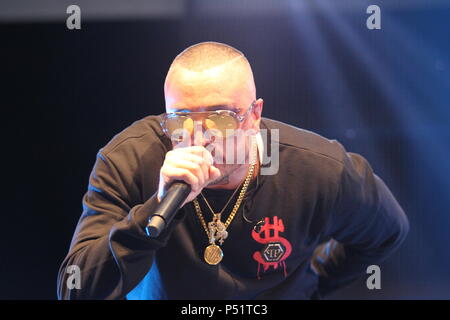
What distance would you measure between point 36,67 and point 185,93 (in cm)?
73

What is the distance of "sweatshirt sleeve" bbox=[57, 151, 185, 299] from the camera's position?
4.09ft

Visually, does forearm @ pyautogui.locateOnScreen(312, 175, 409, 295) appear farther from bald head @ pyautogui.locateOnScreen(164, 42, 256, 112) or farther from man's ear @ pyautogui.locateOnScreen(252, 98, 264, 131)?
bald head @ pyautogui.locateOnScreen(164, 42, 256, 112)

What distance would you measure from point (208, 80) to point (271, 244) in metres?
0.49

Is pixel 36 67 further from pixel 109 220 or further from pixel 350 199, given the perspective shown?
pixel 350 199

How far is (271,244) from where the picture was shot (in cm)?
150

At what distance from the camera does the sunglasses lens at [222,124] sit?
1.31m

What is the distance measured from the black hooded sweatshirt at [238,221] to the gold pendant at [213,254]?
21mm

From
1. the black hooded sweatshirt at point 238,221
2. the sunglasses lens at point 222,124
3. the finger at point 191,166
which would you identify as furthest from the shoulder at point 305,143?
the finger at point 191,166

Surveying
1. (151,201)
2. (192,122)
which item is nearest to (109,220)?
(151,201)
